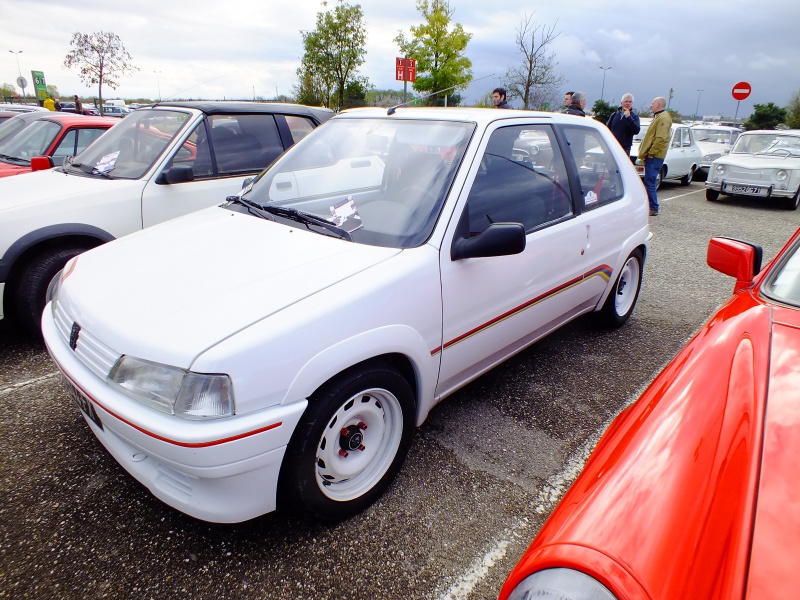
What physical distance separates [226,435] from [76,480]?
48.7 inches

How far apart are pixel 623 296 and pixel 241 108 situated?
372cm

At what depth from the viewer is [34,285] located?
11.4 ft

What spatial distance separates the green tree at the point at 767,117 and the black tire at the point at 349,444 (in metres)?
38.4

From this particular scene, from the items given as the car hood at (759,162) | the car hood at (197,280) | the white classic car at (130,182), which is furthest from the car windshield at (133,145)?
the car hood at (759,162)

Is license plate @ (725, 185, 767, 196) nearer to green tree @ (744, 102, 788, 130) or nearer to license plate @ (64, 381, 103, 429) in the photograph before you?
license plate @ (64, 381, 103, 429)

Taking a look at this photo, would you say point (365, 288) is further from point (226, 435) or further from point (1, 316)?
point (1, 316)

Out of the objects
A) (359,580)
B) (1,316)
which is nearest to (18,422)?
(1,316)

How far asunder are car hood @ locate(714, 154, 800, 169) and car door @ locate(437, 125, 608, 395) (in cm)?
935

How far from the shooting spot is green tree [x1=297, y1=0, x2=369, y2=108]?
2888 cm

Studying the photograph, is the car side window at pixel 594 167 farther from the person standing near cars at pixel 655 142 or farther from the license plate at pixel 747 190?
the license plate at pixel 747 190

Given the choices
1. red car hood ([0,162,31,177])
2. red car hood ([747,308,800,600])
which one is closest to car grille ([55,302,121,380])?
red car hood ([747,308,800,600])

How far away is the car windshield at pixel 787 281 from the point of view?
6.09 feet

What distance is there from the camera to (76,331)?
6.60 feet

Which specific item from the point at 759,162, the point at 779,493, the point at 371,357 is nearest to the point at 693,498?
the point at 779,493
